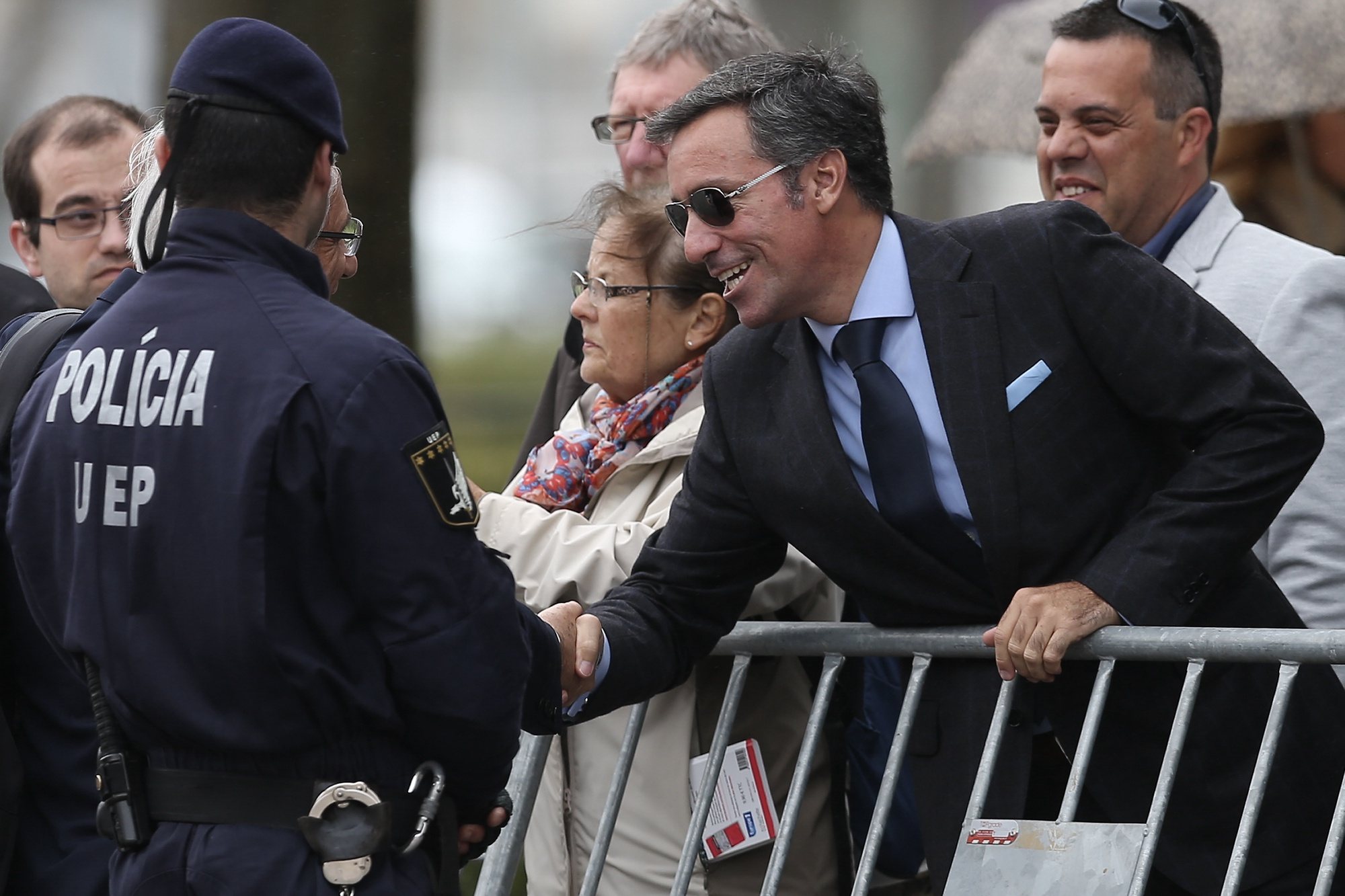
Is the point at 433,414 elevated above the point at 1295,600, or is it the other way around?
the point at 433,414

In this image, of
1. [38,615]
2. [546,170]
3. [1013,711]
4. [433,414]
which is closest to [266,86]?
[433,414]

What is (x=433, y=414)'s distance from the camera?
7.34 ft

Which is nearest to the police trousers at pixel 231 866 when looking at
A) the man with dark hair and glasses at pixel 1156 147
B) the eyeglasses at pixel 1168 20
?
the man with dark hair and glasses at pixel 1156 147

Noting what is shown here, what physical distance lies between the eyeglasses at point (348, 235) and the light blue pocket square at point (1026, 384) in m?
1.14

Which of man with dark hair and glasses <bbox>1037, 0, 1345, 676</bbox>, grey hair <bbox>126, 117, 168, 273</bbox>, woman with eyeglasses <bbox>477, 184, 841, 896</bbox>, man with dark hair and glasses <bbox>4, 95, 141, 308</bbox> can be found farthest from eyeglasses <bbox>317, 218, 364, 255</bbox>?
man with dark hair and glasses <bbox>1037, 0, 1345, 676</bbox>

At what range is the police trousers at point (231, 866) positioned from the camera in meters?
2.17

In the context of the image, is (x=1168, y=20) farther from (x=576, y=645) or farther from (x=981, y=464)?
(x=576, y=645)

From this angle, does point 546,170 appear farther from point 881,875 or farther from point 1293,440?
point 1293,440

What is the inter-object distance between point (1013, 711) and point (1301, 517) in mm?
730

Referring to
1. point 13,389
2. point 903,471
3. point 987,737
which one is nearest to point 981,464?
point 903,471

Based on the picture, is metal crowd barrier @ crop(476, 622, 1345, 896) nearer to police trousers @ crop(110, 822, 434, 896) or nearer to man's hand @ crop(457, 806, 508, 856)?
man's hand @ crop(457, 806, 508, 856)

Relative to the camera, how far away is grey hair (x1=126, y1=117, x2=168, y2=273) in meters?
2.37

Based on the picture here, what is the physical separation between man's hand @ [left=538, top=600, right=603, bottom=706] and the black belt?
74cm

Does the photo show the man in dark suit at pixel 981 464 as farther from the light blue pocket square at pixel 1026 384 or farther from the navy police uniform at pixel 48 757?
the navy police uniform at pixel 48 757
